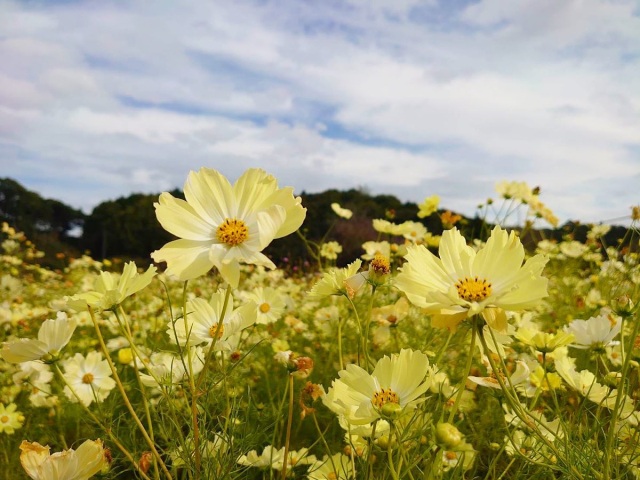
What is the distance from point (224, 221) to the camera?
2.36 feet

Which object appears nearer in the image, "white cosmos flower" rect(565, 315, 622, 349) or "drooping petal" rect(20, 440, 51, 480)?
"drooping petal" rect(20, 440, 51, 480)

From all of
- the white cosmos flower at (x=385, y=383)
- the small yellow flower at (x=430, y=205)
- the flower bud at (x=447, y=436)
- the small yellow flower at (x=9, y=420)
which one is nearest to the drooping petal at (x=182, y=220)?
the white cosmos flower at (x=385, y=383)

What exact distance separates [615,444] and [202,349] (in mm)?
735

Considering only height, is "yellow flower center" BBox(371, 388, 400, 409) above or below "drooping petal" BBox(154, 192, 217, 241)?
below

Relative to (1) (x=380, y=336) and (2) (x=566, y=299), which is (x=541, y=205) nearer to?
(2) (x=566, y=299)

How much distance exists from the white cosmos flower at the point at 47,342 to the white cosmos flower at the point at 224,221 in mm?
291

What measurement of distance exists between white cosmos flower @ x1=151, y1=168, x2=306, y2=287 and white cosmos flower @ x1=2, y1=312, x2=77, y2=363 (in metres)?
0.29

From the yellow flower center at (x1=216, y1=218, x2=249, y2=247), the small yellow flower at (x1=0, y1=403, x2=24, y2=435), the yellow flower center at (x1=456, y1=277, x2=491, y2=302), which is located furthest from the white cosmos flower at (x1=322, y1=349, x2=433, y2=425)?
the small yellow flower at (x1=0, y1=403, x2=24, y2=435)

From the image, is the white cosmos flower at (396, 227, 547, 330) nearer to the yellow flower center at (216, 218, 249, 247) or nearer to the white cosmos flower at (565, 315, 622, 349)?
the yellow flower center at (216, 218, 249, 247)

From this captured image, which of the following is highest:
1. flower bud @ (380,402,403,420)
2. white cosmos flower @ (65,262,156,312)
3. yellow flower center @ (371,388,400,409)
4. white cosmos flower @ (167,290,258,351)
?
white cosmos flower @ (65,262,156,312)

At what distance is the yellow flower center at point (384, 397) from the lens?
2.20 ft

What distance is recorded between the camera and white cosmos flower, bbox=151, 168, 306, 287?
0.64m

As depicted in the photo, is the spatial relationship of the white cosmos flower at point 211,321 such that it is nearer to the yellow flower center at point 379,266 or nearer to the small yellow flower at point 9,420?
the yellow flower center at point 379,266

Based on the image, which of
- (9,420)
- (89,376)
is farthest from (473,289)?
(9,420)
